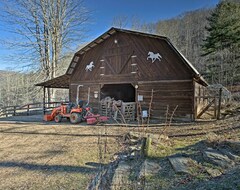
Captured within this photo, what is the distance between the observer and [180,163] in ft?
11.6

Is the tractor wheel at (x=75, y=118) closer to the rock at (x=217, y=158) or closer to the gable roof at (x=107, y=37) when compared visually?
the gable roof at (x=107, y=37)

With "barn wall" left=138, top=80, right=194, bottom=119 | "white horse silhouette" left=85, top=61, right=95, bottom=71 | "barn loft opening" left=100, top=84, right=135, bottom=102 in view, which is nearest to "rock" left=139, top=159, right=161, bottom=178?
"barn wall" left=138, top=80, right=194, bottom=119

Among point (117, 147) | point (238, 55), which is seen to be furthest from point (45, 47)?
point (238, 55)

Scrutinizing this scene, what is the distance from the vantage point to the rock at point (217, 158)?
333 cm

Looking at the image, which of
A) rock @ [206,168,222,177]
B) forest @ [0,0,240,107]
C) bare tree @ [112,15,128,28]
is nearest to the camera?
rock @ [206,168,222,177]

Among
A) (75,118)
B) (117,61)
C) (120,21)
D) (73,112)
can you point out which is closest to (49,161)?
(75,118)

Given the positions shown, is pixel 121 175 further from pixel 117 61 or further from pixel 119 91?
pixel 119 91

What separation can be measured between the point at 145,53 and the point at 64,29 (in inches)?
493

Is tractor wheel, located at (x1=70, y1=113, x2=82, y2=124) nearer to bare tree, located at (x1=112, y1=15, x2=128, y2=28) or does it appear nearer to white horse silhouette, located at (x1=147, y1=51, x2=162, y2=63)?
white horse silhouette, located at (x1=147, y1=51, x2=162, y2=63)

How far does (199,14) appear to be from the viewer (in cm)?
3306

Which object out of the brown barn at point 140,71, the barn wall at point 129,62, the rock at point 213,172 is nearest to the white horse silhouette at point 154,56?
the brown barn at point 140,71

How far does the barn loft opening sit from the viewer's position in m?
15.7

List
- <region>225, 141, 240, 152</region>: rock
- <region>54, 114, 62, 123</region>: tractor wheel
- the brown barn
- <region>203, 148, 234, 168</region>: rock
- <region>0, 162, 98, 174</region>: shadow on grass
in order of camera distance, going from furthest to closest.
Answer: <region>54, 114, 62, 123</region>: tractor wheel < the brown barn < <region>0, 162, 98, 174</region>: shadow on grass < <region>225, 141, 240, 152</region>: rock < <region>203, 148, 234, 168</region>: rock

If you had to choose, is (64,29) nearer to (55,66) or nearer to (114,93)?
(55,66)
